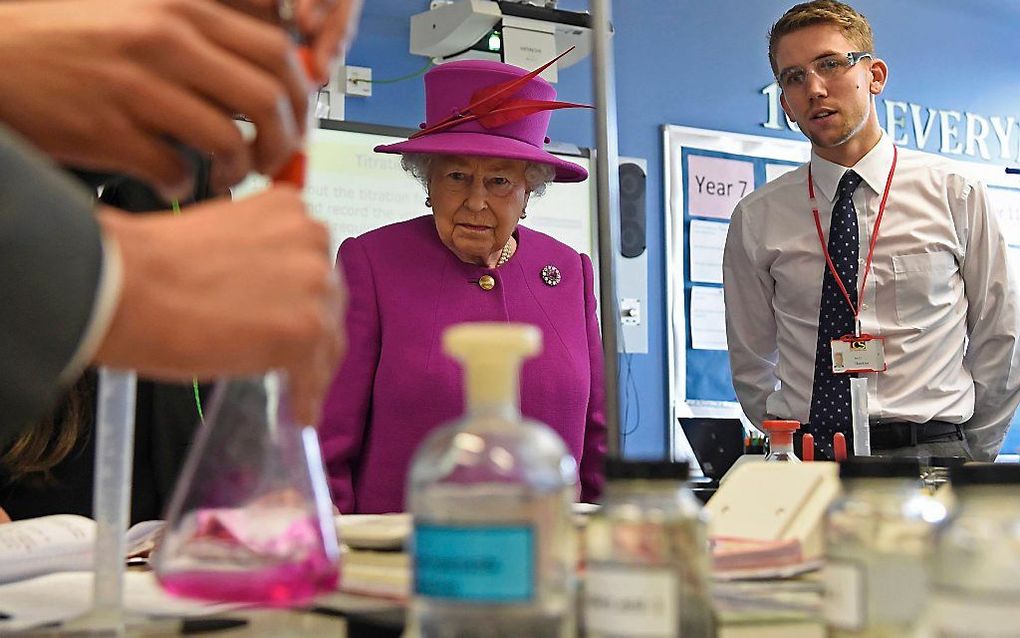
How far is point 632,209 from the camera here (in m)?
4.19

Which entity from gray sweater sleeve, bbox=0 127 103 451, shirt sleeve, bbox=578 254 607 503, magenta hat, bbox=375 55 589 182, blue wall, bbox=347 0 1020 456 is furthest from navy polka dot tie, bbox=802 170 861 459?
gray sweater sleeve, bbox=0 127 103 451

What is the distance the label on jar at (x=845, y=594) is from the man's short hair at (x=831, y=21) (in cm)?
246

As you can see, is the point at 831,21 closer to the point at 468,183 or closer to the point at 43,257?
the point at 468,183

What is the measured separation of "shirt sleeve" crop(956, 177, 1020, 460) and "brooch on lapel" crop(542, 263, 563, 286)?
1.16 meters

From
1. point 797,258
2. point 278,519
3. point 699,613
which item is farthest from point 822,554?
point 797,258

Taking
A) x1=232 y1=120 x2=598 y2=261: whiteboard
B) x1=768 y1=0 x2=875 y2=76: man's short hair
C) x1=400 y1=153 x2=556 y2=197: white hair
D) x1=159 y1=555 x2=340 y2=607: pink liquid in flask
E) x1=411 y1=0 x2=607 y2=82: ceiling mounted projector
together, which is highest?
x1=411 y1=0 x2=607 y2=82: ceiling mounted projector

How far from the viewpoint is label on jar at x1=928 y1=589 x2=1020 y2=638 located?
1.65ft

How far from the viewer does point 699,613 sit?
0.57 m

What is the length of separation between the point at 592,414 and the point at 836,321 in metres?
0.81

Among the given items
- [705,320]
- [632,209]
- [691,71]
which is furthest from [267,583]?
[691,71]

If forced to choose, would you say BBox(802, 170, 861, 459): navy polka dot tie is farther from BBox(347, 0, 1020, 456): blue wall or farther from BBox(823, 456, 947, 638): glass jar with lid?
BBox(823, 456, 947, 638): glass jar with lid

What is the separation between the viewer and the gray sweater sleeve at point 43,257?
0.52 metres

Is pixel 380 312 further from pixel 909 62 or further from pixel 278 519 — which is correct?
pixel 909 62

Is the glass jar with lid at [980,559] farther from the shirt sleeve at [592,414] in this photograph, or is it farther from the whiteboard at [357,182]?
the whiteboard at [357,182]
